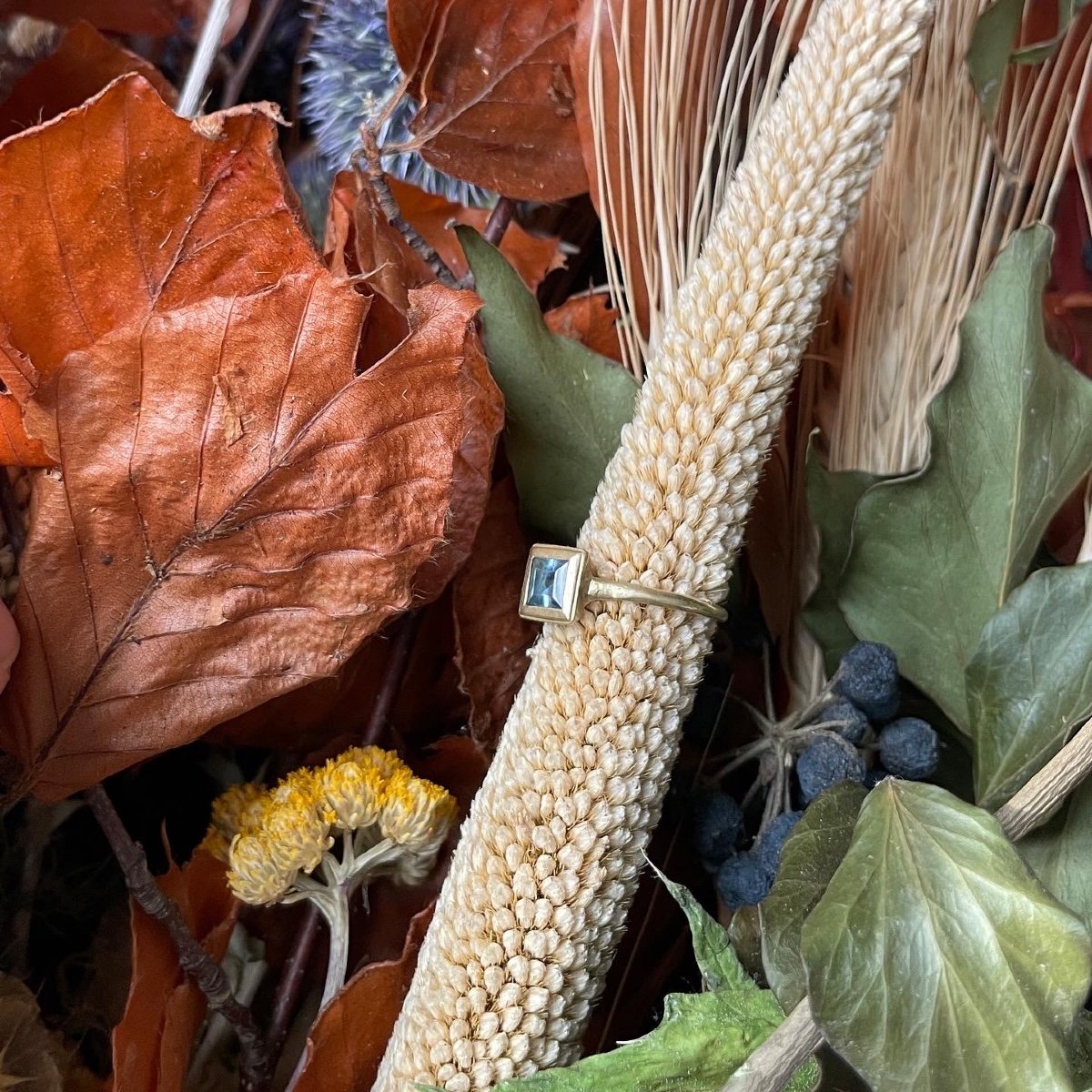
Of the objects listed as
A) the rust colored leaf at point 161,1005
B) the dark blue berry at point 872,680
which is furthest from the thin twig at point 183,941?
the dark blue berry at point 872,680

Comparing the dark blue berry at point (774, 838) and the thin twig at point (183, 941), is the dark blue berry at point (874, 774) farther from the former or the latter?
the thin twig at point (183, 941)

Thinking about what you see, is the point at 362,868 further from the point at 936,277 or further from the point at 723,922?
the point at 936,277

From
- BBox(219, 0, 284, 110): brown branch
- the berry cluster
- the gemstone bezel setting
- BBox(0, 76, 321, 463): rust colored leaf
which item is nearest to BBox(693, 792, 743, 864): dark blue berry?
the berry cluster

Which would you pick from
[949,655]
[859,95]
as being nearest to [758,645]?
[949,655]

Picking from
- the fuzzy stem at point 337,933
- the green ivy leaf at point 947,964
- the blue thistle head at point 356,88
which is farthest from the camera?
the blue thistle head at point 356,88

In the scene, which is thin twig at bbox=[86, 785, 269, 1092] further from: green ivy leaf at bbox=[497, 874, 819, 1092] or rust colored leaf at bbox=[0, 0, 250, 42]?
rust colored leaf at bbox=[0, 0, 250, 42]

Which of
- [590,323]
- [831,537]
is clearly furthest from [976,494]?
[590,323]
